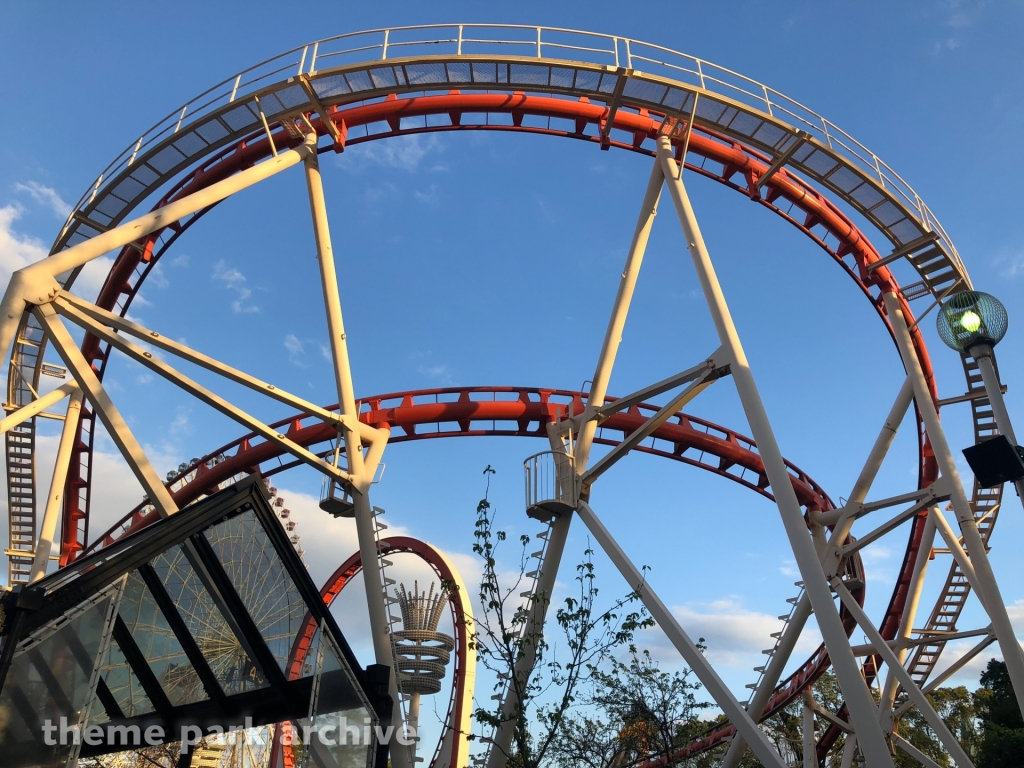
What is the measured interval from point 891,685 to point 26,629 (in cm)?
1608

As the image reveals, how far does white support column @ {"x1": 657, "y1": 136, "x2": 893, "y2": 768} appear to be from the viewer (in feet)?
28.7

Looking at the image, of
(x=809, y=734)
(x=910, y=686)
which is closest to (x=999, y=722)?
(x=809, y=734)

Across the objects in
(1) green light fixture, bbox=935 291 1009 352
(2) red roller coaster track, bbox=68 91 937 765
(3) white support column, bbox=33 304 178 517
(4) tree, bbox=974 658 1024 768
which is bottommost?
(4) tree, bbox=974 658 1024 768

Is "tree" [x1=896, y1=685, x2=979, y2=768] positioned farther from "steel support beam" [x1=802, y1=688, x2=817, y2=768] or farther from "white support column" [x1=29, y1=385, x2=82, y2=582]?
"white support column" [x1=29, y1=385, x2=82, y2=582]

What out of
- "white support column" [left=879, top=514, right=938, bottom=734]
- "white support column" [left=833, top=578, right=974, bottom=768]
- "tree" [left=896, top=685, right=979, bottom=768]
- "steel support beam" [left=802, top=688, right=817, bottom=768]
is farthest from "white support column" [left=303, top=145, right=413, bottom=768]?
"tree" [left=896, top=685, right=979, bottom=768]

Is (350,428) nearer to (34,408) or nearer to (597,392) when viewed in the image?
(597,392)

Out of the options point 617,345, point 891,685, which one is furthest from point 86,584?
point 891,685

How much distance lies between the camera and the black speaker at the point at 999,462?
18.3 feet

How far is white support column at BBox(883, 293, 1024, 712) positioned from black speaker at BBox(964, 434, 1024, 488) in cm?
707

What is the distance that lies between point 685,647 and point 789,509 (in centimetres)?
229

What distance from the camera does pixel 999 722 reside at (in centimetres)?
3044

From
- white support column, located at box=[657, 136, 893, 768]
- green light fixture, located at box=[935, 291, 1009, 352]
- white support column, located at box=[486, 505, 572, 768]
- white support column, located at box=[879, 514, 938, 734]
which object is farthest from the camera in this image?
white support column, located at box=[879, 514, 938, 734]

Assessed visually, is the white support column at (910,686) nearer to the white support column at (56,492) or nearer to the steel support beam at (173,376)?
the steel support beam at (173,376)

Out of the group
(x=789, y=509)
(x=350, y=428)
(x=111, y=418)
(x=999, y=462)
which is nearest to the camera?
(x=999, y=462)
